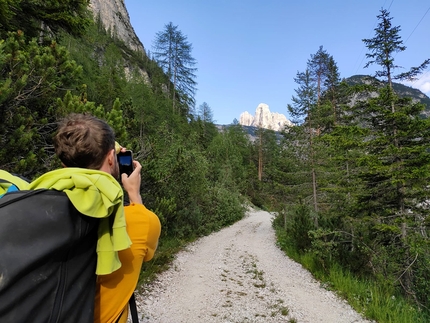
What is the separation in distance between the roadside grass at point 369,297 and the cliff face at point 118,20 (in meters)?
50.9

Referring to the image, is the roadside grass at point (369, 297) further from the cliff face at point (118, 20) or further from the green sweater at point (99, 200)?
the cliff face at point (118, 20)

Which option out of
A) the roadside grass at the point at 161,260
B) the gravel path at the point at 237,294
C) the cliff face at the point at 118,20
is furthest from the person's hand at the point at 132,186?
the cliff face at the point at 118,20

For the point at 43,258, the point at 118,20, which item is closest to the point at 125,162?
the point at 43,258

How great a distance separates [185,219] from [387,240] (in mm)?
8477

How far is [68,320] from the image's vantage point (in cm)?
84

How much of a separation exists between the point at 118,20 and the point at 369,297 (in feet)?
200

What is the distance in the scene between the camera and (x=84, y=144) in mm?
1085

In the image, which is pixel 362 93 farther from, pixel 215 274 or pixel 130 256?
pixel 130 256

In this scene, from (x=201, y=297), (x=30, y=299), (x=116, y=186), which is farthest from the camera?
(x=201, y=297)

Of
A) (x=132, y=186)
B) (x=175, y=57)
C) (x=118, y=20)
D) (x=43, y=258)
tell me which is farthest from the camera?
(x=118, y=20)

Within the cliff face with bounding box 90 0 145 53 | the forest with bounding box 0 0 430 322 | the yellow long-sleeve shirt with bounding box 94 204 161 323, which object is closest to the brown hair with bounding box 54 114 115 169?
the yellow long-sleeve shirt with bounding box 94 204 161 323

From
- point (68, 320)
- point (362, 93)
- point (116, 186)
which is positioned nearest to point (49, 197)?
point (116, 186)

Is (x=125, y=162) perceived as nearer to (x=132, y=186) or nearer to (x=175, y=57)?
(x=132, y=186)

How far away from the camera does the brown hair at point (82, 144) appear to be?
42.7 inches
